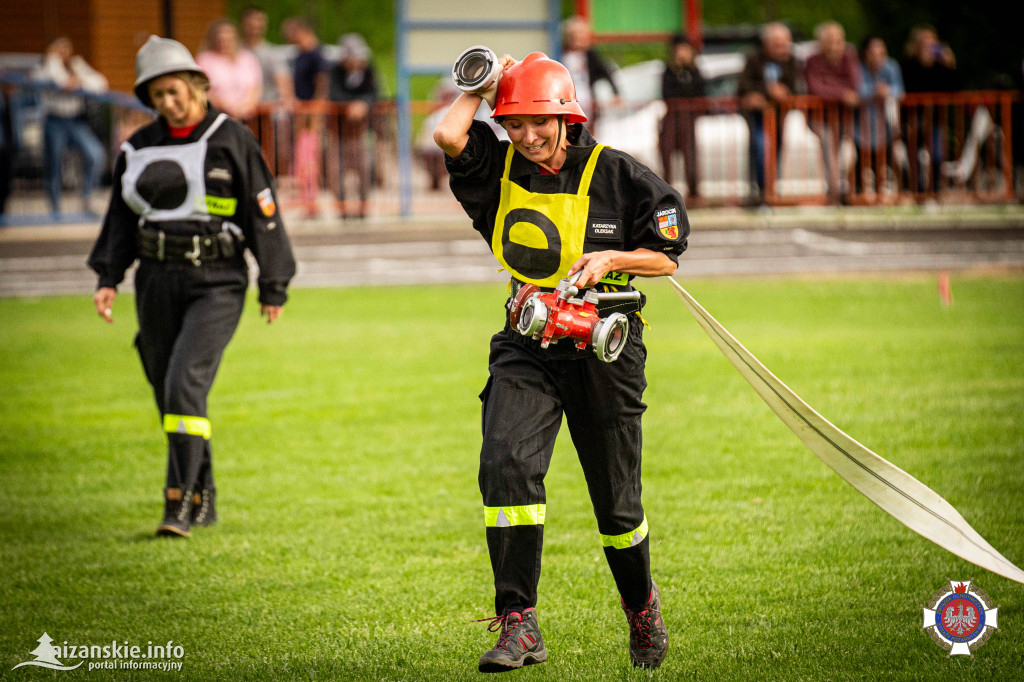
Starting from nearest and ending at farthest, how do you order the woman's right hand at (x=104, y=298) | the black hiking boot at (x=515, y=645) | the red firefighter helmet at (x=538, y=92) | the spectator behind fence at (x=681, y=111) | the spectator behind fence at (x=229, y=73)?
the black hiking boot at (x=515, y=645) → the red firefighter helmet at (x=538, y=92) → the woman's right hand at (x=104, y=298) → the spectator behind fence at (x=229, y=73) → the spectator behind fence at (x=681, y=111)

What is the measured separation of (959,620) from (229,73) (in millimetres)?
13200

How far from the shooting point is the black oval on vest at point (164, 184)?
6.04 metres

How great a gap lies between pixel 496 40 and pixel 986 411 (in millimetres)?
11416

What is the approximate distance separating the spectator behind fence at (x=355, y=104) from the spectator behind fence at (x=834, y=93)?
5.82 meters

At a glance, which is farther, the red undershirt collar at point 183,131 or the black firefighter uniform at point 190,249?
the red undershirt collar at point 183,131

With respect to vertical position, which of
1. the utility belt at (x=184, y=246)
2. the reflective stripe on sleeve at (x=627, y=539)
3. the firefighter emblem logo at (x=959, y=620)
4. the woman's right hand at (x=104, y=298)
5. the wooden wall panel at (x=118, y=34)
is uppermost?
the wooden wall panel at (x=118, y=34)

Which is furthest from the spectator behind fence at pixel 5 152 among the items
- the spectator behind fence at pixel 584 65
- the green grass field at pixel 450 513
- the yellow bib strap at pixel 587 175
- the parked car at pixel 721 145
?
the yellow bib strap at pixel 587 175

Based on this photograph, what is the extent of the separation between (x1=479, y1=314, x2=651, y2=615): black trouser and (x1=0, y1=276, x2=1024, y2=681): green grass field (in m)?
0.39

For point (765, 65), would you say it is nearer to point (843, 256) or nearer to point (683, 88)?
point (683, 88)

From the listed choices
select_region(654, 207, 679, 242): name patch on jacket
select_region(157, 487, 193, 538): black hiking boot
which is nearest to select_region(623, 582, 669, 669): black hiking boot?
select_region(654, 207, 679, 242): name patch on jacket

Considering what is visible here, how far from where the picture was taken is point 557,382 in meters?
4.27

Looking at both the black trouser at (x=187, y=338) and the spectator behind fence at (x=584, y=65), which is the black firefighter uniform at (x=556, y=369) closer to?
the black trouser at (x=187, y=338)

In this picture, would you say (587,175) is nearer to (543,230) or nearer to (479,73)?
(543,230)

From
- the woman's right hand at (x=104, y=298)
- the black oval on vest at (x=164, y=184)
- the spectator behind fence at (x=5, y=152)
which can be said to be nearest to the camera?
the black oval on vest at (x=164, y=184)
